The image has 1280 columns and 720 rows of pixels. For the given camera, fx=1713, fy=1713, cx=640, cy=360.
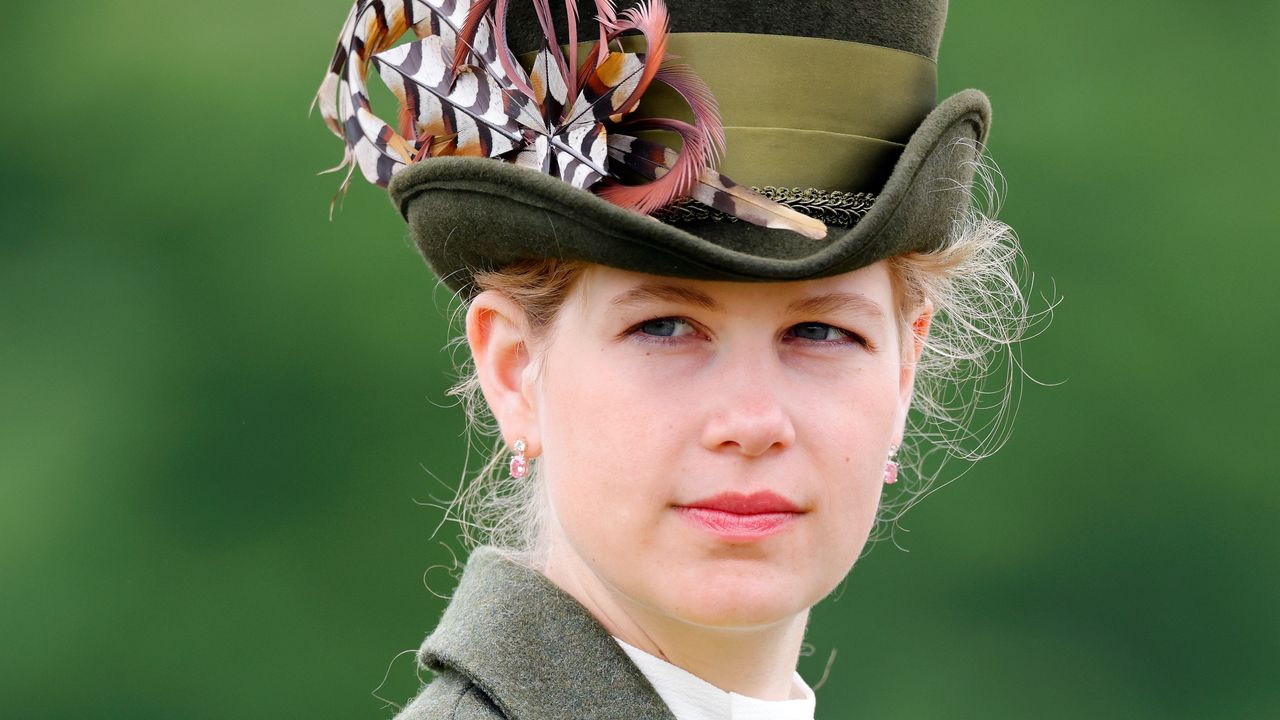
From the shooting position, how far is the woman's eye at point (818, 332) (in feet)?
7.14

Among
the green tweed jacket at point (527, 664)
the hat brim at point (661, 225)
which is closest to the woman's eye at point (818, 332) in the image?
the hat brim at point (661, 225)

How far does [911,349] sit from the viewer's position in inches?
97.5

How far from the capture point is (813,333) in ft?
7.18

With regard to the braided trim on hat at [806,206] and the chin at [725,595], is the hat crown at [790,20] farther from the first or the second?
the chin at [725,595]

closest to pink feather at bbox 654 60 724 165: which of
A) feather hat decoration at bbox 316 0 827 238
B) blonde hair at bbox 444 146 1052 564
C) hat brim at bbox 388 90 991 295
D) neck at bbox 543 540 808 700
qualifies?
feather hat decoration at bbox 316 0 827 238

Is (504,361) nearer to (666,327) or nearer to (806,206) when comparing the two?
(666,327)

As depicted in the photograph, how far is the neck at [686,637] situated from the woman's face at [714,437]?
4cm

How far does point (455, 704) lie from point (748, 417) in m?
0.51

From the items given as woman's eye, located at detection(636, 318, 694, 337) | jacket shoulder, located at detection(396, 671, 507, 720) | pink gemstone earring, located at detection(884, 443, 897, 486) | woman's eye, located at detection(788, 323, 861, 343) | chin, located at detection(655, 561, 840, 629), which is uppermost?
woman's eye, located at detection(788, 323, 861, 343)

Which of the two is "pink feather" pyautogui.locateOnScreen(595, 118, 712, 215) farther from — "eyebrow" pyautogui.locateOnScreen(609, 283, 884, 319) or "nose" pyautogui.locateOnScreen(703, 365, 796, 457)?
"nose" pyautogui.locateOnScreen(703, 365, 796, 457)

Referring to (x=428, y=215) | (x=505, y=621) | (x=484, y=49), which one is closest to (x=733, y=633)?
(x=505, y=621)

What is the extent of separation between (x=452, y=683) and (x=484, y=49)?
82 centimetres

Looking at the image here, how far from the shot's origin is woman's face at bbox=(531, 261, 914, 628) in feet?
6.87

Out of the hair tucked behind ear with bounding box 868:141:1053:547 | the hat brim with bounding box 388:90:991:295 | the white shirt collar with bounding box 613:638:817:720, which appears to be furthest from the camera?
the hair tucked behind ear with bounding box 868:141:1053:547
